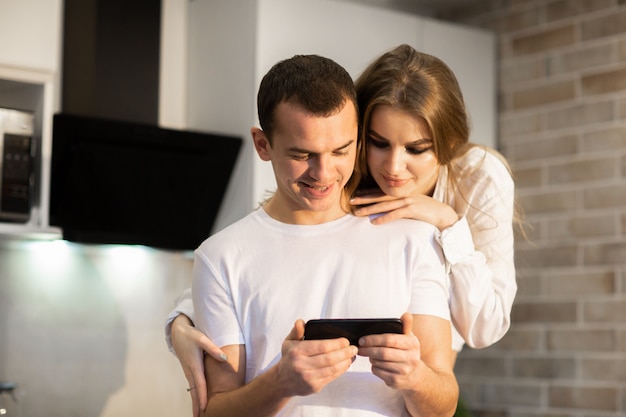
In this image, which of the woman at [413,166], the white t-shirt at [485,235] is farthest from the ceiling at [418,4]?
the woman at [413,166]

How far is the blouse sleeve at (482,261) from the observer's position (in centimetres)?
178

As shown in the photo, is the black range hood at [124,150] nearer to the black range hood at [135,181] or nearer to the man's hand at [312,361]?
the black range hood at [135,181]

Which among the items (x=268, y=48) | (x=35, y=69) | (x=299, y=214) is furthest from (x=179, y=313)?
(x=268, y=48)

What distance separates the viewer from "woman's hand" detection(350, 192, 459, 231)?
1.70 m

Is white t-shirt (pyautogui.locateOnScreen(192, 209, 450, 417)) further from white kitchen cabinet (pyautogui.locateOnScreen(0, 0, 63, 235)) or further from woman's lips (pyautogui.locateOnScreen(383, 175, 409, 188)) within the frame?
white kitchen cabinet (pyautogui.locateOnScreen(0, 0, 63, 235))

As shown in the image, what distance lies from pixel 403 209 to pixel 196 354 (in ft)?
1.40

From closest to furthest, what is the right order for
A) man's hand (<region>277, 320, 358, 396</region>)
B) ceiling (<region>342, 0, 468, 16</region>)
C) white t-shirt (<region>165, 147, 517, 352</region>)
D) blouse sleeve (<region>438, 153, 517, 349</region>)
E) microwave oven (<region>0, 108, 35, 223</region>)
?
man's hand (<region>277, 320, 358, 396</region>) → blouse sleeve (<region>438, 153, 517, 349</region>) → white t-shirt (<region>165, 147, 517, 352</region>) → microwave oven (<region>0, 108, 35, 223</region>) → ceiling (<region>342, 0, 468, 16</region>)

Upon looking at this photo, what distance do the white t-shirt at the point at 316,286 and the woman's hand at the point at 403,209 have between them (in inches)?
1.4

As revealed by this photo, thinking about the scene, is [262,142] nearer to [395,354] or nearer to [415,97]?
[415,97]

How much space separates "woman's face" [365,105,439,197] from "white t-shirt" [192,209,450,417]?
17cm

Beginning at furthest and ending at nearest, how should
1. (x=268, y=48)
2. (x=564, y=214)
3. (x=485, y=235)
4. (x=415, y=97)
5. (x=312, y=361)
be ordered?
1. (x=564, y=214)
2. (x=268, y=48)
3. (x=485, y=235)
4. (x=415, y=97)
5. (x=312, y=361)

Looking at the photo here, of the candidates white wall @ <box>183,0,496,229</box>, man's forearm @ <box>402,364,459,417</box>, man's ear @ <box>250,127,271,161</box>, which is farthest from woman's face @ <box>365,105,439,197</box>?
white wall @ <box>183,0,496,229</box>

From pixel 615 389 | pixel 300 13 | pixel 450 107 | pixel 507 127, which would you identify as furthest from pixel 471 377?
pixel 450 107

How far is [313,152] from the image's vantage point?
1.54m
